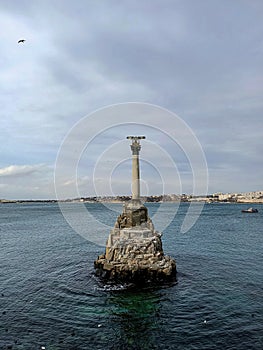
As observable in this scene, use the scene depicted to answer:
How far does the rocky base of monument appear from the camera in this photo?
34.0m

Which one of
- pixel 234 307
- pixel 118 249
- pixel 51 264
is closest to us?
pixel 234 307

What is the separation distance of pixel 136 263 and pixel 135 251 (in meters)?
1.51

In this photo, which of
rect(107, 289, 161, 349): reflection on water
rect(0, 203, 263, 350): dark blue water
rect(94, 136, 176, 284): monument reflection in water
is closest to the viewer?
rect(107, 289, 161, 349): reflection on water

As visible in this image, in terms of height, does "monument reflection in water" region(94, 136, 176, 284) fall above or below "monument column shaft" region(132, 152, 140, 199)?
below

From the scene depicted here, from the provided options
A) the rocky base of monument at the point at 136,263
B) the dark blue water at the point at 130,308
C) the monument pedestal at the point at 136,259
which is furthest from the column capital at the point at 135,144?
the dark blue water at the point at 130,308

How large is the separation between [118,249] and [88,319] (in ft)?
40.2

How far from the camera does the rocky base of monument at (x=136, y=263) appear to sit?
112 feet

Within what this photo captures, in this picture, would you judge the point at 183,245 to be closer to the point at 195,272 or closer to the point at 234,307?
the point at 195,272

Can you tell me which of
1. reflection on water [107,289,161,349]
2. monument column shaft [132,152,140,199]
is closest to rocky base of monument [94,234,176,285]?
reflection on water [107,289,161,349]

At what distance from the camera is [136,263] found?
3481 centimetres

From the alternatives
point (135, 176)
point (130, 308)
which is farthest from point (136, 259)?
point (135, 176)

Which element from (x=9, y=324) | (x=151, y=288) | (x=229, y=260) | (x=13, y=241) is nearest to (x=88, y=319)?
(x=9, y=324)

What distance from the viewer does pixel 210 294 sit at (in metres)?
30.1

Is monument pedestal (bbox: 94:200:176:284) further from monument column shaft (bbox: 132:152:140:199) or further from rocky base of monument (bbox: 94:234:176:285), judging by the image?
monument column shaft (bbox: 132:152:140:199)
